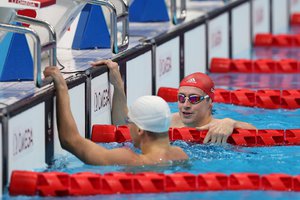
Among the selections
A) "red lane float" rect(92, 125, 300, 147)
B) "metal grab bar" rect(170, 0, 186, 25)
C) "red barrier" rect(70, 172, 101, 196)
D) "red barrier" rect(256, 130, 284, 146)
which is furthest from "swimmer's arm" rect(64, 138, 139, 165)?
"metal grab bar" rect(170, 0, 186, 25)

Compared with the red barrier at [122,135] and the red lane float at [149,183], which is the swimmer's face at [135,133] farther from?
the red barrier at [122,135]

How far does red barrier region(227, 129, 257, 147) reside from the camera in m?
6.92

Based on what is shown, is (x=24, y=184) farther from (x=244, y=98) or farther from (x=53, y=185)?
(x=244, y=98)

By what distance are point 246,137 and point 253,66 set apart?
10.5 feet

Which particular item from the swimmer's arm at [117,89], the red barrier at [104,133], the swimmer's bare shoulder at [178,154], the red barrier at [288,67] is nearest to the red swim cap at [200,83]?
the swimmer's arm at [117,89]

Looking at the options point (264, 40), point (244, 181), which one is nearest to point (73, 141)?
point (244, 181)

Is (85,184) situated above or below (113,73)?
below

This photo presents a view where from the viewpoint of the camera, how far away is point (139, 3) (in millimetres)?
9430

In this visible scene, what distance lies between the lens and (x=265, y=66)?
1007 cm

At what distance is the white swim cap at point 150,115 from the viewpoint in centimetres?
605

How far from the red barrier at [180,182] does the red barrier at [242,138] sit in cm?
107

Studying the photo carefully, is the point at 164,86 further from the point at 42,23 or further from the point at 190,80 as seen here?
the point at 42,23

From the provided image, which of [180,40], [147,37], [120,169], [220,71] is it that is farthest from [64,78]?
[220,71]

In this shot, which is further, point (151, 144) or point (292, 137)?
point (292, 137)
